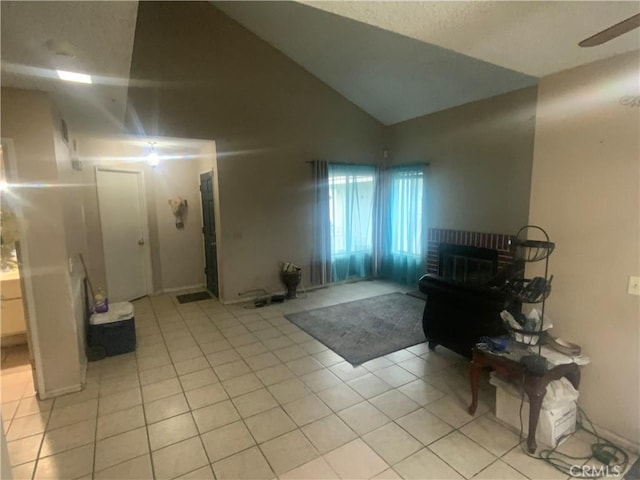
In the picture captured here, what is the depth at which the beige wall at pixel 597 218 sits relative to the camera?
6.29 ft

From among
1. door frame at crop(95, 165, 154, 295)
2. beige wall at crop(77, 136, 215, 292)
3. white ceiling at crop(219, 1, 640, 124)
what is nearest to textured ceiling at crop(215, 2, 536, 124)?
white ceiling at crop(219, 1, 640, 124)

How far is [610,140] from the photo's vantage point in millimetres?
1954

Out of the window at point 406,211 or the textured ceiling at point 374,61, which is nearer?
the textured ceiling at point 374,61

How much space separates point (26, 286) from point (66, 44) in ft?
5.81

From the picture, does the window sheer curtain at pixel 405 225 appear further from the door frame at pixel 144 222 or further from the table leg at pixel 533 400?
the door frame at pixel 144 222

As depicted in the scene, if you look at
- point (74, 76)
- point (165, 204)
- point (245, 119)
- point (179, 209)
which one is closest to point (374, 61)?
point (245, 119)

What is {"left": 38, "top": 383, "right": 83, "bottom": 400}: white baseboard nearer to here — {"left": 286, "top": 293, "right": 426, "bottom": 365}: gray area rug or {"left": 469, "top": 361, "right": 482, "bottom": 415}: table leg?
{"left": 286, "top": 293, "right": 426, "bottom": 365}: gray area rug

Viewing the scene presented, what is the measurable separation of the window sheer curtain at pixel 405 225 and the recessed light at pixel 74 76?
440cm

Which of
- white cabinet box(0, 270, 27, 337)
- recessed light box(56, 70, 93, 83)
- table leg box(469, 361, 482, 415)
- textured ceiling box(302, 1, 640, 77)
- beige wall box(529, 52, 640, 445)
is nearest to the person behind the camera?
textured ceiling box(302, 1, 640, 77)

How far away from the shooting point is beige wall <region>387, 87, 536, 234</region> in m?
4.08

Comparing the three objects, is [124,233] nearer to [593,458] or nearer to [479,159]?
[479,159]

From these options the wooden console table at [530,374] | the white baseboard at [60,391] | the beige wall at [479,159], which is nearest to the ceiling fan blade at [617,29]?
the wooden console table at [530,374]

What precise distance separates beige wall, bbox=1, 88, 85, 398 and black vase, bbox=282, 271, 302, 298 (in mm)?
2758

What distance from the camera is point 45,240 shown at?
2.51 metres
